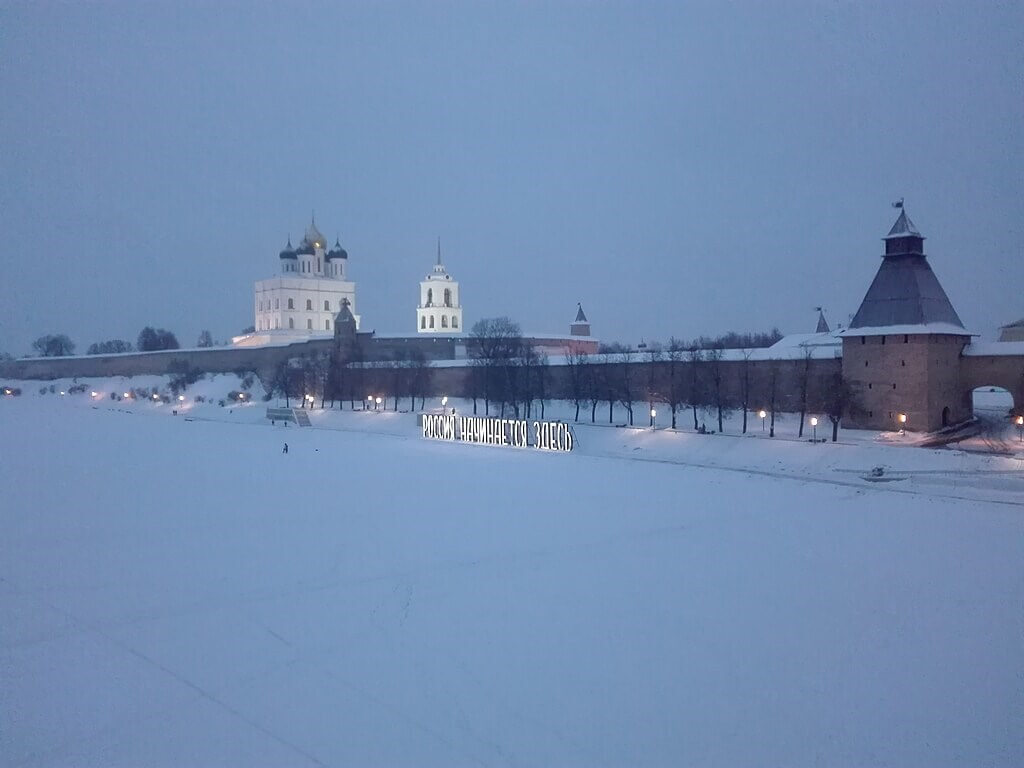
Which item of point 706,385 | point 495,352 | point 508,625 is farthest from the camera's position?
point 495,352

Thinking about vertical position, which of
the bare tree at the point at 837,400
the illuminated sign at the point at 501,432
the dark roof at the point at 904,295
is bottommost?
the illuminated sign at the point at 501,432

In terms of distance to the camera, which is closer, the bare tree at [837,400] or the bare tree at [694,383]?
the bare tree at [837,400]

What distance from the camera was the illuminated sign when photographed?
858 inches

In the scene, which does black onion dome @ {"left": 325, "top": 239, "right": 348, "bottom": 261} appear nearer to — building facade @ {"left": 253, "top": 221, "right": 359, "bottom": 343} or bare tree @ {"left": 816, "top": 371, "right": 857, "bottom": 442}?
building facade @ {"left": 253, "top": 221, "right": 359, "bottom": 343}

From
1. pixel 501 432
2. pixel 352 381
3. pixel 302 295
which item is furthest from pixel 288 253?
pixel 501 432

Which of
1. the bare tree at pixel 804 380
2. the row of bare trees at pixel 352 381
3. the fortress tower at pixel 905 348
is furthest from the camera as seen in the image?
the row of bare trees at pixel 352 381

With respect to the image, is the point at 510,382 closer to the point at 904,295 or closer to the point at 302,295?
the point at 904,295

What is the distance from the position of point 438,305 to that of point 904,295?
3395 cm

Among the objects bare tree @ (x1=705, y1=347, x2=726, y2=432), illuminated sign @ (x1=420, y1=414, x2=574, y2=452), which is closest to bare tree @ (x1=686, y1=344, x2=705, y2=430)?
bare tree @ (x1=705, y1=347, x2=726, y2=432)

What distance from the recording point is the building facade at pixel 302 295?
51.4 meters

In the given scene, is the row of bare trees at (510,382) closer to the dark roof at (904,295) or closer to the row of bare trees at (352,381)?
the row of bare trees at (352,381)

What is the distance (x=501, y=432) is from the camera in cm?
2300

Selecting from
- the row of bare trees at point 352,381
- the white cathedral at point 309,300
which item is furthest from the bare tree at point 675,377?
the white cathedral at point 309,300

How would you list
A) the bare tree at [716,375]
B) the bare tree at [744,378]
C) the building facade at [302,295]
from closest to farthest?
the bare tree at [744,378] → the bare tree at [716,375] → the building facade at [302,295]
